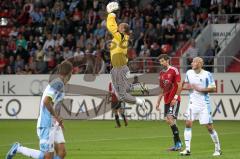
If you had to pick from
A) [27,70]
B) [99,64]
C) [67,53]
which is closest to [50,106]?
[99,64]

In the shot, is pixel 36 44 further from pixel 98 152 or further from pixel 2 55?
pixel 98 152

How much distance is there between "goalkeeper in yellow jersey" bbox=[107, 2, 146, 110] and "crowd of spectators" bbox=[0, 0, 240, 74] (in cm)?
1402

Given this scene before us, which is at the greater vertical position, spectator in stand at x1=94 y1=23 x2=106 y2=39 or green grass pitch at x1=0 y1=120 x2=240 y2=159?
spectator in stand at x1=94 y1=23 x2=106 y2=39

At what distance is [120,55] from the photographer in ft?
70.6

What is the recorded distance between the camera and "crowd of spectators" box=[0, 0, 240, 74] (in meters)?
37.3

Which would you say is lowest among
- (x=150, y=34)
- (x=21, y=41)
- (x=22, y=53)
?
(x=22, y=53)

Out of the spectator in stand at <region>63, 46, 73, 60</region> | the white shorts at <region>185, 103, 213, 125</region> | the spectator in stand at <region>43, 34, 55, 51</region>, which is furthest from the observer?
the spectator in stand at <region>43, 34, 55, 51</region>

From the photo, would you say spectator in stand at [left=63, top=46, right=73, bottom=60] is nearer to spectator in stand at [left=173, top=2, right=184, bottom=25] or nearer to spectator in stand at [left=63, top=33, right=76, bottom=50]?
spectator in stand at [left=63, top=33, right=76, bottom=50]

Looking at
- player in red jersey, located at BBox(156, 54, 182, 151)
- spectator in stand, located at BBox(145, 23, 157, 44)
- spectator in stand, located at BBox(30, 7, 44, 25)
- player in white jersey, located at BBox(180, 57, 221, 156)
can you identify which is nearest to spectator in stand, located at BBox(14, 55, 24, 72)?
spectator in stand, located at BBox(30, 7, 44, 25)

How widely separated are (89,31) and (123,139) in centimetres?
1710

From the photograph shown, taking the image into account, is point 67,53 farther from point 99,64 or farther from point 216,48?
point 216,48

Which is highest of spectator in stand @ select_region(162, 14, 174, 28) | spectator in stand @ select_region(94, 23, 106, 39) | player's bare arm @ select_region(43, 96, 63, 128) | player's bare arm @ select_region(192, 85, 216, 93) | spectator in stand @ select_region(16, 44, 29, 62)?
player's bare arm @ select_region(43, 96, 63, 128)

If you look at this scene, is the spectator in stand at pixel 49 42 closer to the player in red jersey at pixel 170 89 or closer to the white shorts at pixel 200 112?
the player in red jersey at pixel 170 89

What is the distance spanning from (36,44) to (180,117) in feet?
36.7
